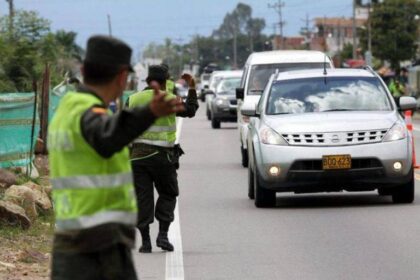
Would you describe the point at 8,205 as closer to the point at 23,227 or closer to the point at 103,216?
the point at 23,227

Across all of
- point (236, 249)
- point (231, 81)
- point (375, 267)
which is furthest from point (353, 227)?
point (231, 81)

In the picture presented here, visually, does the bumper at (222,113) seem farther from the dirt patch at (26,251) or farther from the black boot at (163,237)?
the black boot at (163,237)

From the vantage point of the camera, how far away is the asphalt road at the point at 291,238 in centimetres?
1137

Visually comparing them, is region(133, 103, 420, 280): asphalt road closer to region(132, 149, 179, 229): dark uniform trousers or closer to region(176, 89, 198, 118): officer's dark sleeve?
region(132, 149, 179, 229): dark uniform trousers

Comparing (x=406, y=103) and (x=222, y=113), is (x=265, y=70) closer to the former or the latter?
(x=406, y=103)

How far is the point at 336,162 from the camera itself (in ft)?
52.5

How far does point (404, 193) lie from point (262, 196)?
5.71ft

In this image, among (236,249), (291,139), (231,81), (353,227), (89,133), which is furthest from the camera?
(231,81)

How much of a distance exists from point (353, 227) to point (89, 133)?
8.56 meters

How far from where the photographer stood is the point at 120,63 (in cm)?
624

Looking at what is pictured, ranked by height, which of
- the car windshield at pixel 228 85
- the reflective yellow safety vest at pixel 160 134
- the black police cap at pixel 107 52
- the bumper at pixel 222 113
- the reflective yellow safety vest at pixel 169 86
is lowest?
the bumper at pixel 222 113

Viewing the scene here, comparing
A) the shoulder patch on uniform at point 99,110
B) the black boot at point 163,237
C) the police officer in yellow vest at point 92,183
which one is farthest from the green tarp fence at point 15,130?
the shoulder patch on uniform at point 99,110

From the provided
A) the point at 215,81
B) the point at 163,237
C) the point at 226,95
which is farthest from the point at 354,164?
the point at 215,81

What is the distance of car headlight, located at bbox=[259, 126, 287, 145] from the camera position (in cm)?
1642
